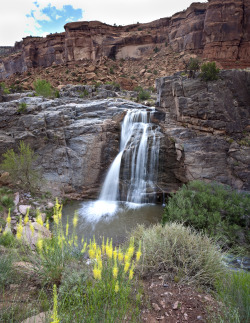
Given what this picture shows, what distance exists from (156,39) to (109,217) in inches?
1794

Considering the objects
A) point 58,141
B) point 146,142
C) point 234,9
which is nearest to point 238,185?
point 146,142

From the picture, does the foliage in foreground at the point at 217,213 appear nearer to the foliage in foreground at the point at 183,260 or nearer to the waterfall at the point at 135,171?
the foliage in foreground at the point at 183,260

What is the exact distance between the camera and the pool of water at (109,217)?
824 centimetres

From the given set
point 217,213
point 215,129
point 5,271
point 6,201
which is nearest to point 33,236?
point 5,271

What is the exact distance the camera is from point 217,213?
23.2 feet

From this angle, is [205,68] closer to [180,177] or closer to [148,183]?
[180,177]

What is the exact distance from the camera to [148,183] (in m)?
12.1

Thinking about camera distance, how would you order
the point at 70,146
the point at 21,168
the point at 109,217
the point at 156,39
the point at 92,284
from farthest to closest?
1. the point at 156,39
2. the point at 70,146
3. the point at 21,168
4. the point at 109,217
5. the point at 92,284

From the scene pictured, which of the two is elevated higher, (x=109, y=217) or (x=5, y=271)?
(x=5, y=271)

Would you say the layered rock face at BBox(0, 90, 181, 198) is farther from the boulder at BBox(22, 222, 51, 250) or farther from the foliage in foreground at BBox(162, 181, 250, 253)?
the boulder at BBox(22, 222, 51, 250)

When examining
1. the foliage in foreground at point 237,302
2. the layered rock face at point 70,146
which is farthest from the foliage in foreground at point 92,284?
the layered rock face at point 70,146

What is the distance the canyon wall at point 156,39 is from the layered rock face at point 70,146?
3190 cm

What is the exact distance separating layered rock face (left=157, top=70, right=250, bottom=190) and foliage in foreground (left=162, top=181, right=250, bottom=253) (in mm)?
2775

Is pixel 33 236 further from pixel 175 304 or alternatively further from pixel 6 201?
pixel 6 201
